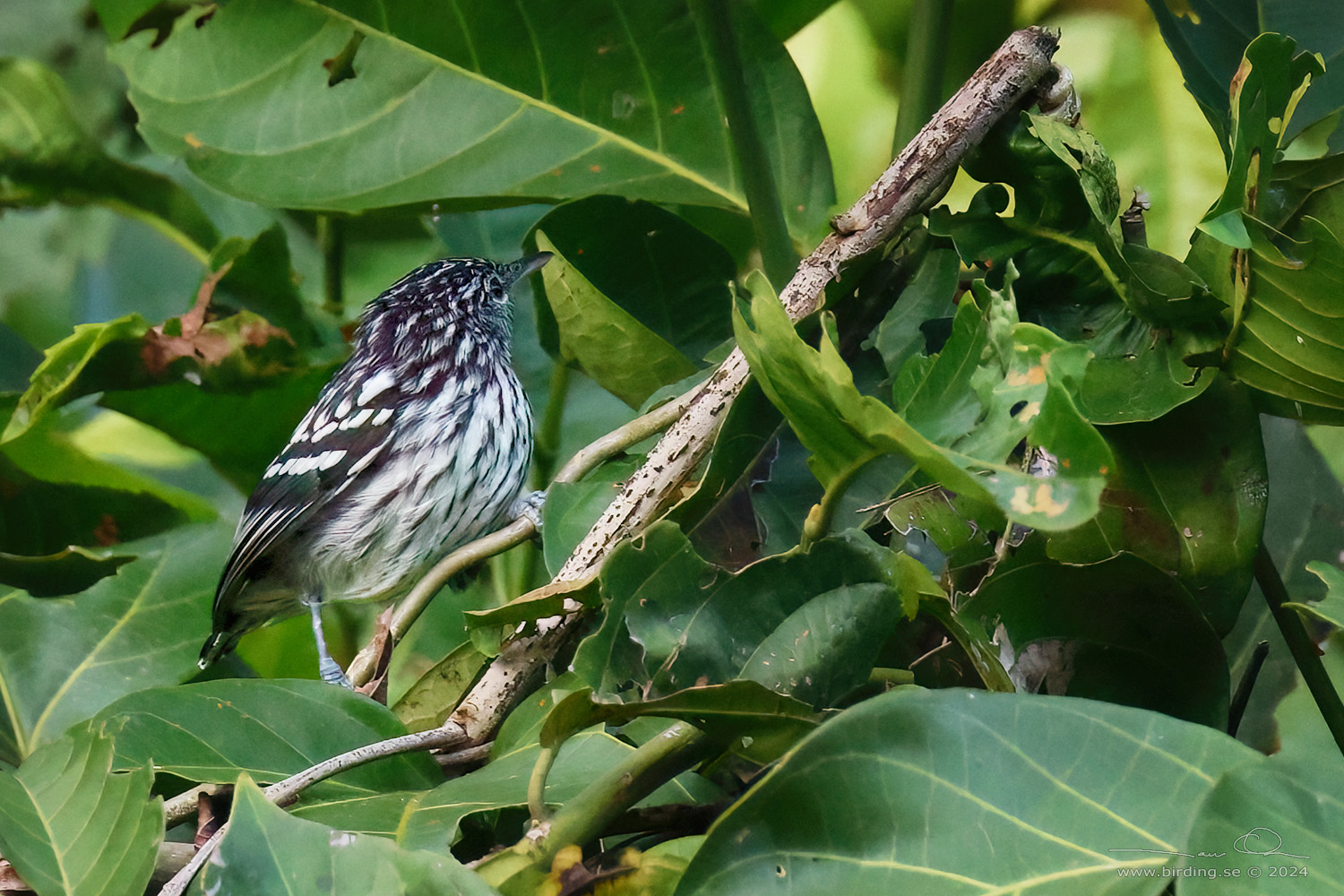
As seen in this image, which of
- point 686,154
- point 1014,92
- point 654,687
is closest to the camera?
point 654,687

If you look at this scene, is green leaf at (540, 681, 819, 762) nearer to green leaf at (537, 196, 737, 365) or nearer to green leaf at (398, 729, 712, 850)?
green leaf at (398, 729, 712, 850)

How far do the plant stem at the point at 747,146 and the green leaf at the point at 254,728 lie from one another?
0.37 meters

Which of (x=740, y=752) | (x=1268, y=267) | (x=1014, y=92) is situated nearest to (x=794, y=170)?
(x=1014, y=92)

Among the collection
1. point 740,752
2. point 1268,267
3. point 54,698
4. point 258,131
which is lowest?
point 54,698

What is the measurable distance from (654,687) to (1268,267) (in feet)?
1.01

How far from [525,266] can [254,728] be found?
0.55 m

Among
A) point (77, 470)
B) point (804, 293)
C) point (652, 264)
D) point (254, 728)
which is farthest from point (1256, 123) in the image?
point (77, 470)

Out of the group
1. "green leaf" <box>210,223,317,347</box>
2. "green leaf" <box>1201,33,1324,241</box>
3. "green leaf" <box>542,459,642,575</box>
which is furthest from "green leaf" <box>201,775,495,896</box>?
"green leaf" <box>210,223,317,347</box>

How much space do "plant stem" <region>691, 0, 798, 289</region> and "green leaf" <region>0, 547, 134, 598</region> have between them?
0.57 m

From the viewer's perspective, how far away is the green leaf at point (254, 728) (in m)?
0.47

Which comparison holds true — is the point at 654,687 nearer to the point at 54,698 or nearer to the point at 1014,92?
the point at 1014,92

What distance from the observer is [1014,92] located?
475 millimetres

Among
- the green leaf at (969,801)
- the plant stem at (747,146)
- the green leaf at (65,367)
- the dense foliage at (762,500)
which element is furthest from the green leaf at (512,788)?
the green leaf at (65,367)
